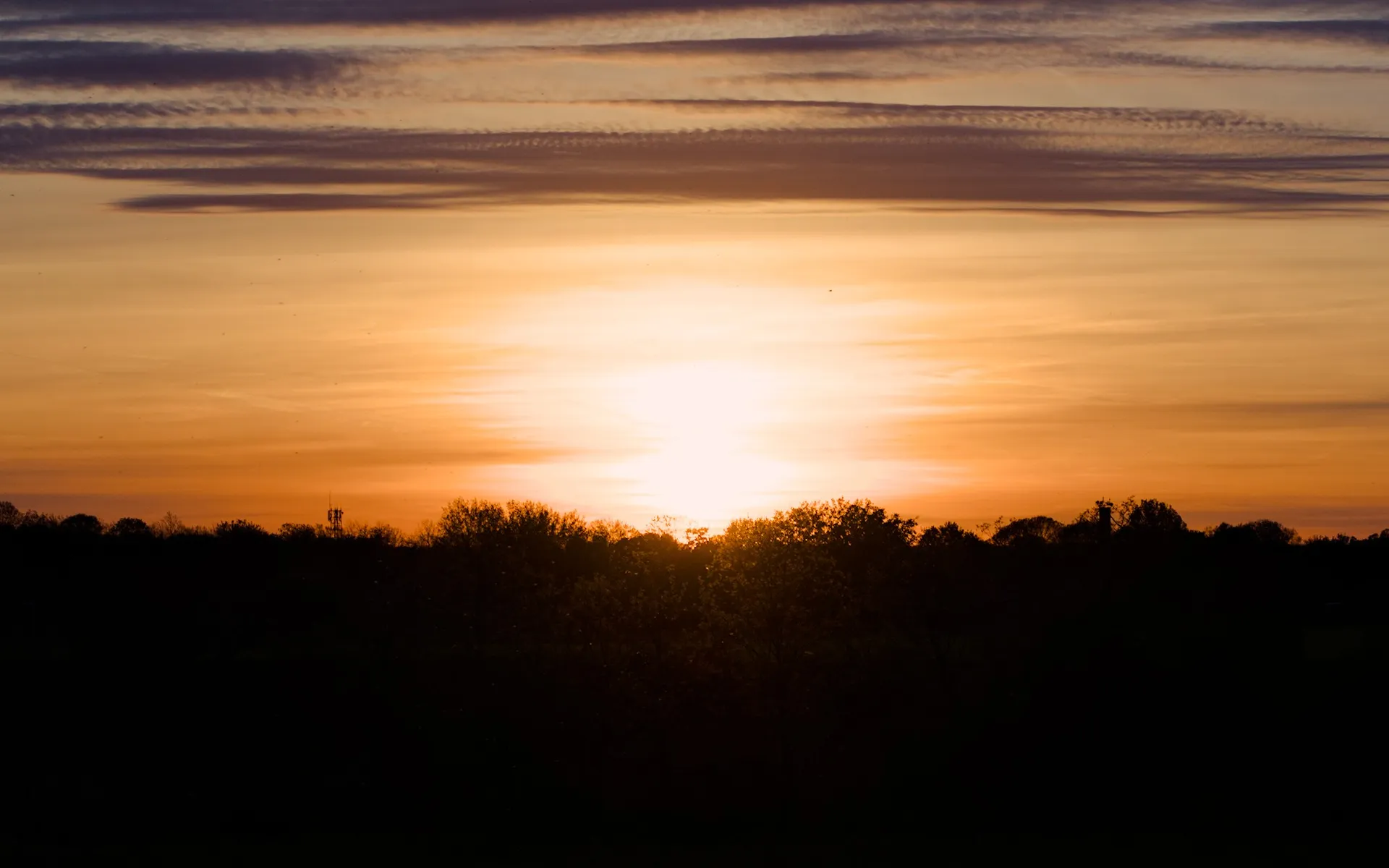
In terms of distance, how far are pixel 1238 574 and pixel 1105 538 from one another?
36.2 ft

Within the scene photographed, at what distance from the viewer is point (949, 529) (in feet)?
290

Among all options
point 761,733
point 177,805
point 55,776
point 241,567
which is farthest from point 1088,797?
point 241,567

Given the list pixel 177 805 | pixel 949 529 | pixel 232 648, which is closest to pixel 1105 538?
pixel 949 529

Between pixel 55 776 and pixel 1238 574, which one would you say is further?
pixel 1238 574

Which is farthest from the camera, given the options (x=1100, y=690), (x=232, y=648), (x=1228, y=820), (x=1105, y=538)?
(x=1105, y=538)

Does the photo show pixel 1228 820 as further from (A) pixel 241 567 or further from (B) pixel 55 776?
(A) pixel 241 567

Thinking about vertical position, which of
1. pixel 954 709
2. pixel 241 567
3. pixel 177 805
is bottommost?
pixel 177 805

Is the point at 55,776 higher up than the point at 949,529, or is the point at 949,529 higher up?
the point at 949,529

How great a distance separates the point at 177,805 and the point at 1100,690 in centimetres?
3233

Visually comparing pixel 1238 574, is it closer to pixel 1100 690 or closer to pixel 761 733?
pixel 1100 690

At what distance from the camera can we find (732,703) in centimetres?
5769

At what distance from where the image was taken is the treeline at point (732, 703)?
53.8 meters

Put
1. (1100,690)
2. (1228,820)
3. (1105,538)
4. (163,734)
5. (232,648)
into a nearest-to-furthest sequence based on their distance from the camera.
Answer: (1228,820), (1100,690), (163,734), (232,648), (1105,538)

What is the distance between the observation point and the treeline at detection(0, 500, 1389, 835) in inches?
2119
